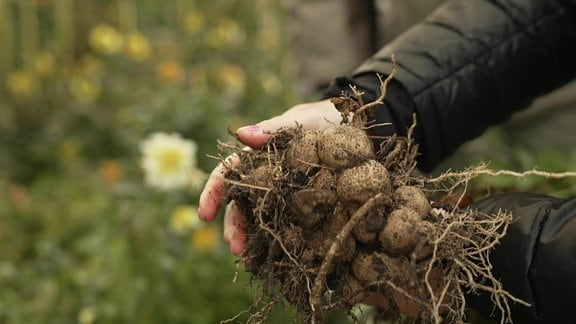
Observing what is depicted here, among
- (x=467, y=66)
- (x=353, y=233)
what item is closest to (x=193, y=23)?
(x=467, y=66)

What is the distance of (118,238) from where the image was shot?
2.02 meters

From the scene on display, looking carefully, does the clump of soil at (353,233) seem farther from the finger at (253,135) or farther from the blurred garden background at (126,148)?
the blurred garden background at (126,148)

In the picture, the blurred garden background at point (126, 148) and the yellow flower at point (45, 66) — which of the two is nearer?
the blurred garden background at point (126, 148)

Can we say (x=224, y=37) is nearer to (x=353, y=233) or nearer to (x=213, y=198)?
(x=213, y=198)

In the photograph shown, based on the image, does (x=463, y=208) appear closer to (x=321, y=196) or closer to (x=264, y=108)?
(x=321, y=196)

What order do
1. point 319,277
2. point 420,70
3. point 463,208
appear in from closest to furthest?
point 319,277, point 463,208, point 420,70

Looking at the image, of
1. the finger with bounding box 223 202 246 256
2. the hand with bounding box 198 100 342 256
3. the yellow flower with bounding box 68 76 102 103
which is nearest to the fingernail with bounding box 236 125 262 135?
the hand with bounding box 198 100 342 256

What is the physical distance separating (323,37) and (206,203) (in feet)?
3.98

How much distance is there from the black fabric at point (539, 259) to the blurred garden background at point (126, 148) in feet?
1.04

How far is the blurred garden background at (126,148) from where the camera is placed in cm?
194

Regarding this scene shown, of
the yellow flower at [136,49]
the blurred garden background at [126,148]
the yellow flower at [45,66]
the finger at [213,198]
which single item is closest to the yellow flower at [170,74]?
the blurred garden background at [126,148]

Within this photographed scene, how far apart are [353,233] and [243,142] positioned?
264mm

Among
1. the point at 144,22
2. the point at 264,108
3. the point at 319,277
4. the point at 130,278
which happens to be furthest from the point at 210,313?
the point at 144,22

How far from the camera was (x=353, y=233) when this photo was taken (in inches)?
43.1
